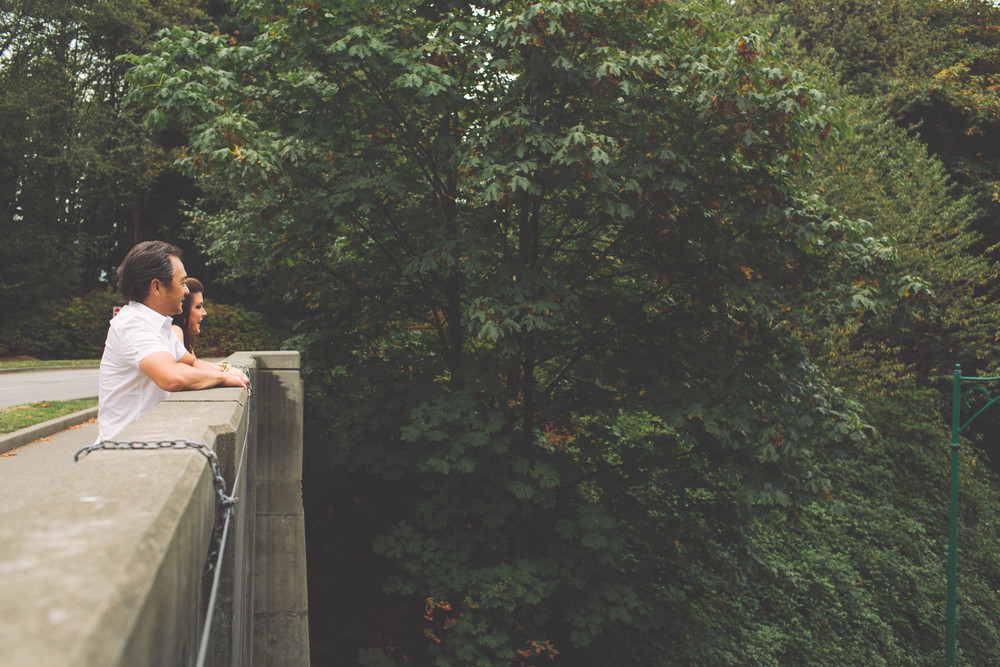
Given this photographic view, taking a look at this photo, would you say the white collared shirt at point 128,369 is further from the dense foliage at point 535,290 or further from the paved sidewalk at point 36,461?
the paved sidewalk at point 36,461

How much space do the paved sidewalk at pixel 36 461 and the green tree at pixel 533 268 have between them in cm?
292

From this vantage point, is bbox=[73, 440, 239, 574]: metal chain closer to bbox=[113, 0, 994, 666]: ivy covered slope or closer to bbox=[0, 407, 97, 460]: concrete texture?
bbox=[113, 0, 994, 666]: ivy covered slope

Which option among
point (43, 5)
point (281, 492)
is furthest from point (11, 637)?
point (43, 5)

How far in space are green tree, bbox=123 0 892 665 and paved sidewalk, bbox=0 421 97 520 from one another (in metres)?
2.92

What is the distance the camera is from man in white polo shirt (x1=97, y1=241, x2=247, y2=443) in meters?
2.67

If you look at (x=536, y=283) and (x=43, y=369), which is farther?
(x=43, y=369)

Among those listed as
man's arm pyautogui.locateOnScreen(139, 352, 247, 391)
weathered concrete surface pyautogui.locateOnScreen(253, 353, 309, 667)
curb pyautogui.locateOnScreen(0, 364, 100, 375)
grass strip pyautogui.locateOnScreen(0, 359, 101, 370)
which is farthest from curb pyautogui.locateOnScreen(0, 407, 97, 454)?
grass strip pyautogui.locateOnScreen(0, 359, 101, 370)

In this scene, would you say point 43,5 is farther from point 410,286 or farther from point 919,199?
point 919,199

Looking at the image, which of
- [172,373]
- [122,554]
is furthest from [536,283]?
[122,554]

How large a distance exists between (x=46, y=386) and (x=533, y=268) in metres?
14.3

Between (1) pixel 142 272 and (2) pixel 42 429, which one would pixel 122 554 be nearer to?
(1) pixel 142 272

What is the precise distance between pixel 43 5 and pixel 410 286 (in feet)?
85.4

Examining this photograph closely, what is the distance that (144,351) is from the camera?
2.65 meters

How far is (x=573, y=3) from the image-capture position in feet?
19.2
